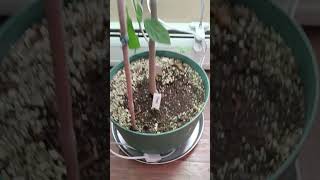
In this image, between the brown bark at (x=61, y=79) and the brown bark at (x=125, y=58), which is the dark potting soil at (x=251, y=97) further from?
the brown bark at (x=61, y=79)

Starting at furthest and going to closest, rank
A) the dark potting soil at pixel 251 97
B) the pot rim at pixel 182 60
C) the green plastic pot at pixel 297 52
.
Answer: the pot rim at pixel 182 60 < the dark potting soil at pixel 251 97 < the green plastic pot at pixel 297 52

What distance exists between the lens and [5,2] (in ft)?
3.72

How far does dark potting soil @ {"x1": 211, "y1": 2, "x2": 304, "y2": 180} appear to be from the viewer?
0.79 metres

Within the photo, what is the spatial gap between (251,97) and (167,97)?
201mm

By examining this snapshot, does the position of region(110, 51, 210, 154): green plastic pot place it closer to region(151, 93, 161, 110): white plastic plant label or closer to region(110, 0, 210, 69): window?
region(151, 93, 161, 110): white plastic plant label

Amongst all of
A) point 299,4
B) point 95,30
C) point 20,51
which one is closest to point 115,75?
point 95,30

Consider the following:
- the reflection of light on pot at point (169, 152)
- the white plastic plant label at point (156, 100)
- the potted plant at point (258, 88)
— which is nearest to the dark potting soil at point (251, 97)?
the potted plant at point (258, 88)

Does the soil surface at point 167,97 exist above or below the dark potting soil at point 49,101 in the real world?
below

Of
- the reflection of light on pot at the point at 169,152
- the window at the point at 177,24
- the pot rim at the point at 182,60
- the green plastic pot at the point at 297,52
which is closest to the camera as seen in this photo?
the green plastic pot at the point at 297,52

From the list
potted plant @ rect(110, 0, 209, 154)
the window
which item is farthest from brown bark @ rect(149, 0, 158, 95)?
the window

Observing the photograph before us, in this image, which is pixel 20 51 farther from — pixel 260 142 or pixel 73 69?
pixel 260 142

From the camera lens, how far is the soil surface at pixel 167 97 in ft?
3.26

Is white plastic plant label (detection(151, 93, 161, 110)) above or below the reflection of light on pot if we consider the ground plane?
above

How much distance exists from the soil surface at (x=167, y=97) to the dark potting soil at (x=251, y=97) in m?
0.09
